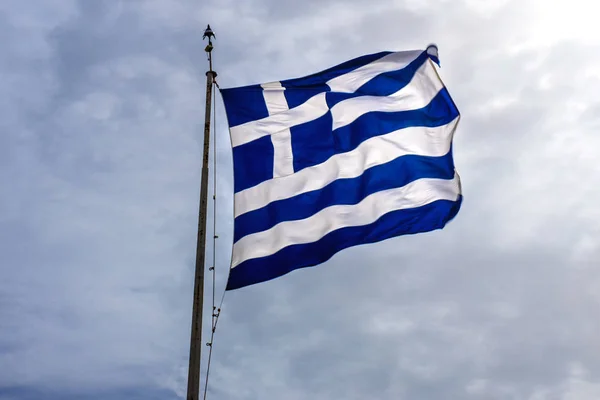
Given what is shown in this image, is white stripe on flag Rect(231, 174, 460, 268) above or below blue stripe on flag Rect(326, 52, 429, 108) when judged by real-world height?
below

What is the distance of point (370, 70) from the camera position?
71.7 ft

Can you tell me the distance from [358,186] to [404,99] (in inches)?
117

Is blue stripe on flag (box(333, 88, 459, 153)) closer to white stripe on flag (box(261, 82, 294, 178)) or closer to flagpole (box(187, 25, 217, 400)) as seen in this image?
white stripe on flag (box(261, 82, 294, 178))

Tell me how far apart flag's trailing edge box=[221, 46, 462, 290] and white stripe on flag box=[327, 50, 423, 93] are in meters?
0.03

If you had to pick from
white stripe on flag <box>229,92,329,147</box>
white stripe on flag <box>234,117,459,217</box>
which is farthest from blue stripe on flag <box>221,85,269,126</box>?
white stripe on flag <box>234,117,459,217</box>

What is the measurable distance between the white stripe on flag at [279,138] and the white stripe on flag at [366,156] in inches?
10.1

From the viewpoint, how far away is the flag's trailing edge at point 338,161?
19.2 meters

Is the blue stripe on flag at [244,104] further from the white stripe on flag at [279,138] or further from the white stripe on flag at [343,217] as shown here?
the white stripe on flag at [343,217]

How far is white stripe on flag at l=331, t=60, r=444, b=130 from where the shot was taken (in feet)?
70.3

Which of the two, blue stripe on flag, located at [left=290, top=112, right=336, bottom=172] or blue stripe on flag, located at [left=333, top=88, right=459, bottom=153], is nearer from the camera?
blue stripe on flag, located at [left=290, top=112, right=336, bottom=172]

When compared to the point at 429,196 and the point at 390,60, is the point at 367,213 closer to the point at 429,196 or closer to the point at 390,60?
the point at 429,196

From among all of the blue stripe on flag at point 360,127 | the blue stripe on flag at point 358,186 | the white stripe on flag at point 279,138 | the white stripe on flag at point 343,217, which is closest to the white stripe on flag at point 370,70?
the blue stripe on flag at point 360,127

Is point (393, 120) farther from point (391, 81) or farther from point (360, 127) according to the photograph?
point (391, 81)

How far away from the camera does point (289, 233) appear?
19.2 meters
